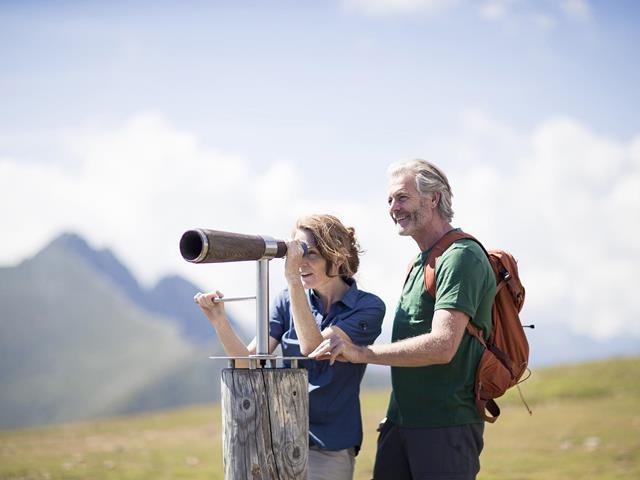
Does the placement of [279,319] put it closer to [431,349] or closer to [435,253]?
[435,253]

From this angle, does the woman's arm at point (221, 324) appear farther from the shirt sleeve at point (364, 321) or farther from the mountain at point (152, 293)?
the mountain at point (152, 293)

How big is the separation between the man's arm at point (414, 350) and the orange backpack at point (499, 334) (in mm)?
333

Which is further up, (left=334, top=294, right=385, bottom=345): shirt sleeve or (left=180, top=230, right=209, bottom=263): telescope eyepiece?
(left=180, top=230, right=209, bottom=263): telescope eyepiece

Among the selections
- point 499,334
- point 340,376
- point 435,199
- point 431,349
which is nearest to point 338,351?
point 431,349

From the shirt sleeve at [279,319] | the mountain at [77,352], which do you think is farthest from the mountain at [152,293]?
the shirt sleeve at [279,319]

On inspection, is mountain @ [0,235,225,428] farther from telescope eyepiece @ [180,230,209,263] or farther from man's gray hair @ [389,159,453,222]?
telescope eyepiece @ [180,230,209,263]

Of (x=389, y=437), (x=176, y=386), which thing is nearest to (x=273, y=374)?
(x=389, y=437)

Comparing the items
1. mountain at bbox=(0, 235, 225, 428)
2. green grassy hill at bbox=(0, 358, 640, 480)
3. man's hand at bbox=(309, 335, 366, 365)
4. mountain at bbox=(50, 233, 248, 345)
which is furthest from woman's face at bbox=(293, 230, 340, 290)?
mountain at bbox=(50, 233, 248, 345)

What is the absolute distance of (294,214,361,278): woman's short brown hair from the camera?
5402mm

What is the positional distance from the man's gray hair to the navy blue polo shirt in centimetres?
80

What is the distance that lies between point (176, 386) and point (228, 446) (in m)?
121

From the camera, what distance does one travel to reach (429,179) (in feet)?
17.7

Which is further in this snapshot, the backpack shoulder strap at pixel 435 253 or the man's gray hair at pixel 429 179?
the man's gray hair at pixel 429 179

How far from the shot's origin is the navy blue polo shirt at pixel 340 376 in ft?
17.5
